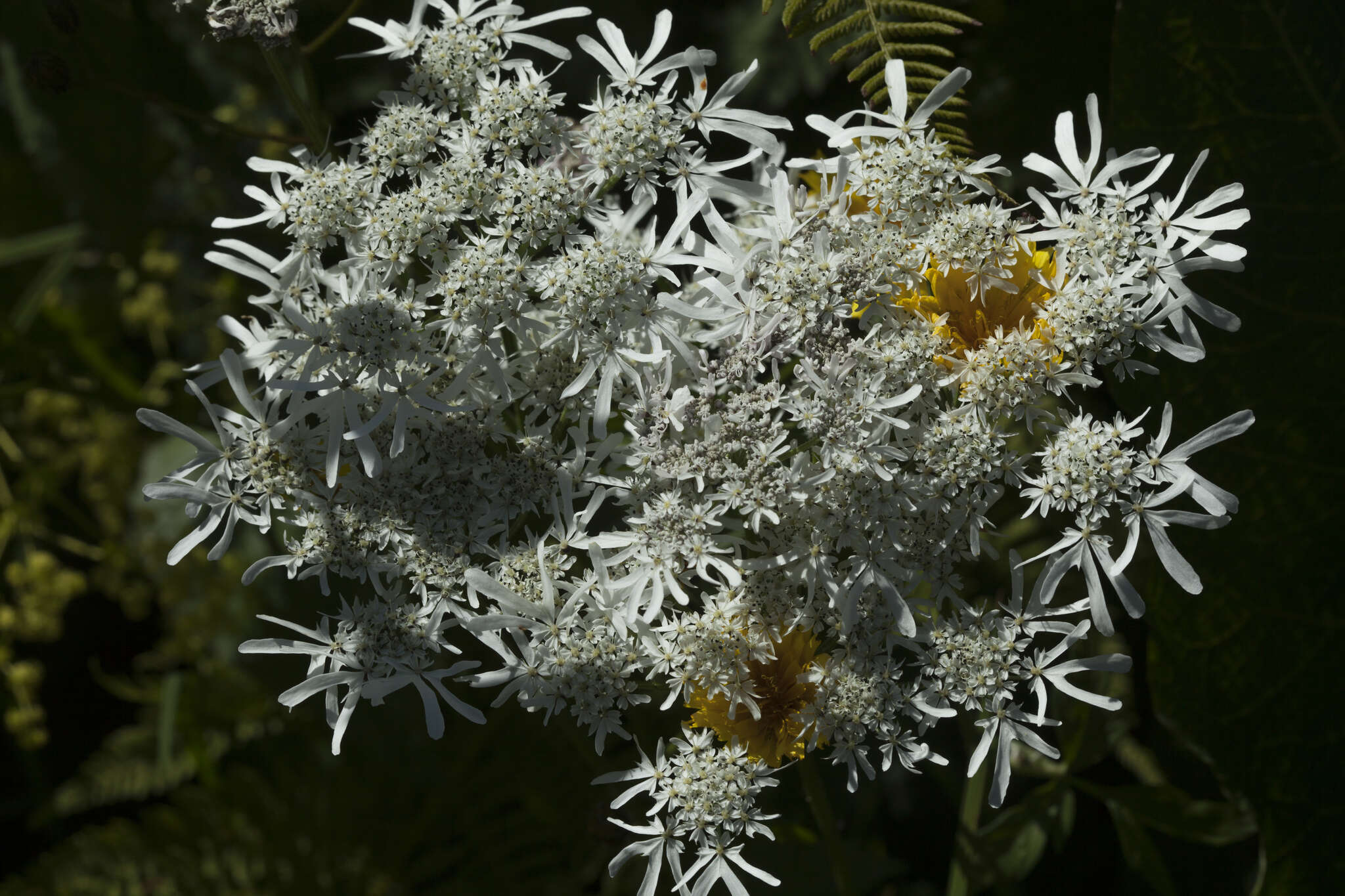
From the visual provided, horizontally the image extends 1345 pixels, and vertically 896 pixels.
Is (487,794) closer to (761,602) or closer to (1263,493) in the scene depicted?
(761,602)

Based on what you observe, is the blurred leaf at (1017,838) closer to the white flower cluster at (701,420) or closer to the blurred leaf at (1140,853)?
the blurred leaf at (1140,853)

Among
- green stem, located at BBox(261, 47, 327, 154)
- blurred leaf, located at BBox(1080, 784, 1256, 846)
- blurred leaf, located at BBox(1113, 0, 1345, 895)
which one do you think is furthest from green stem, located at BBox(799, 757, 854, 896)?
green stem, located at BBox(261, 47, 327, 154)

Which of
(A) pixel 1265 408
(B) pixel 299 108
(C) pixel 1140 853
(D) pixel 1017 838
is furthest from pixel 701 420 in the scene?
(A) pixel 1265 408

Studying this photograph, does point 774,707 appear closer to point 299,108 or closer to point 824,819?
point 824,819

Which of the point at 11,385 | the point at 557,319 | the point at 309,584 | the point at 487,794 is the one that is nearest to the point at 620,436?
the point at 557,319

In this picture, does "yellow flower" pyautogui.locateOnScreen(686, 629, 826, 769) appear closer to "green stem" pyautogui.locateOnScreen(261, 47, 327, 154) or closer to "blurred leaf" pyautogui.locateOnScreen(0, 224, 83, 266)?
"green stem" pyautogui.locateOnScreen(261, 47, 327, 154)
